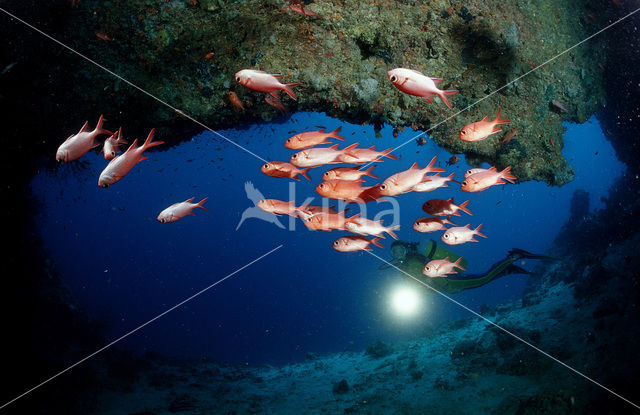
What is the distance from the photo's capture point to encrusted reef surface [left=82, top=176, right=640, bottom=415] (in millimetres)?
6422

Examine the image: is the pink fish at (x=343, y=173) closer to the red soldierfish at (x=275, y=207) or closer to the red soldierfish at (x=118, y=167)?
the red soldierfish at (x=275, y=207)

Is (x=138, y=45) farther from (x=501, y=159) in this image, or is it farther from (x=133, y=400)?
(x=133, y=400)

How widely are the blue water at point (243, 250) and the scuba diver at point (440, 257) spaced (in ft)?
122

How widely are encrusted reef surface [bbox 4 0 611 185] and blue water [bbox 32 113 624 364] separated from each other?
39.9 meters

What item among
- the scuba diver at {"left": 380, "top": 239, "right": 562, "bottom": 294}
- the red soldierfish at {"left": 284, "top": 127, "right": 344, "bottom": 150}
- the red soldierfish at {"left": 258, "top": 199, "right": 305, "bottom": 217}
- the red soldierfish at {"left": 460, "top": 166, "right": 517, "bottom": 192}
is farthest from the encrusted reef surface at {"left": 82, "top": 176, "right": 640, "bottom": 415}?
the red soldierfish at {"left": 284, "top": 127, "right": 344, "bottom": 150}

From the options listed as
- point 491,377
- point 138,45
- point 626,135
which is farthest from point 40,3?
point 626,135

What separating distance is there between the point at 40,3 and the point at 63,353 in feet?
38.2

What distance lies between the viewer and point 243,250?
98812 millimetres

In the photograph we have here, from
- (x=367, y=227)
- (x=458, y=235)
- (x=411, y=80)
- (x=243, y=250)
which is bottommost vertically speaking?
(x=243, y=250)

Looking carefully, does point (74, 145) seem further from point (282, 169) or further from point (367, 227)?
point (367, 227)

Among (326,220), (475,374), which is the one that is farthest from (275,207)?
(475,374)

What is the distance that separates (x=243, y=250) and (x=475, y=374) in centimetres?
9687

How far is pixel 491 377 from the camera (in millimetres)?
7852

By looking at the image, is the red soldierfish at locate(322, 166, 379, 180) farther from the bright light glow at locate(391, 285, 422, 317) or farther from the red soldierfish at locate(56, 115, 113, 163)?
the bright light glow at locate(391, 285, 422, 317)
